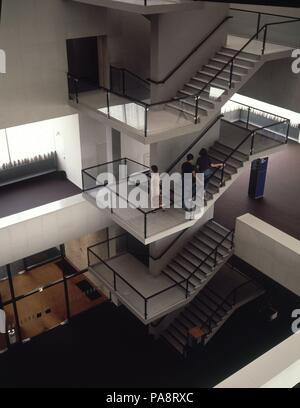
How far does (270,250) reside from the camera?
45.3ft

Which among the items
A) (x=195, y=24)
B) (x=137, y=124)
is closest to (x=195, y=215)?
(x=137, y=124)

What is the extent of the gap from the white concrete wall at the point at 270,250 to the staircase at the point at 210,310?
2308mm

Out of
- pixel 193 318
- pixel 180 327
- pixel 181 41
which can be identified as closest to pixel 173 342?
pixel 180 327

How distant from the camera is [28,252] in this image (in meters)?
14.7

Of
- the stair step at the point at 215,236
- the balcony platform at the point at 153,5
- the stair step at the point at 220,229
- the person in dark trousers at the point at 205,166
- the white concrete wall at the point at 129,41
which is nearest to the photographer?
the balcony platform at the point at 153,5

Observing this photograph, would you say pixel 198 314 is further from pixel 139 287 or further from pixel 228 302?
pixel 139 287

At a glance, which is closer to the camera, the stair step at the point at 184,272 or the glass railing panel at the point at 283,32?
the glass railing panel at the point at 283,32

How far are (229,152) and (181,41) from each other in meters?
3.80

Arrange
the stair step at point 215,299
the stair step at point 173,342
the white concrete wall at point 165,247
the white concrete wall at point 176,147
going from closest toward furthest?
the white concrete wall at point 176,147 → the white concrete wall at point 165,247 → the stair step at point 173,342 → the stair step at point 215,299

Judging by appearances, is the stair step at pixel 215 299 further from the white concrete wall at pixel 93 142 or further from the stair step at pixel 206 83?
the stair step at pixel 206 83

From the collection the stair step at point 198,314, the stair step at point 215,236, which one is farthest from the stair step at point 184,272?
the stair step at point 198,314

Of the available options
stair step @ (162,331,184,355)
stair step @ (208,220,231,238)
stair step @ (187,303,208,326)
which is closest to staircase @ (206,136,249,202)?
stair step @ (208,220,231,238)

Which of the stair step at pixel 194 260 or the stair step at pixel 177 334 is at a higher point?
the stair step at pixel 194 260

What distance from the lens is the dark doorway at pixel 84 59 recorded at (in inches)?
576
